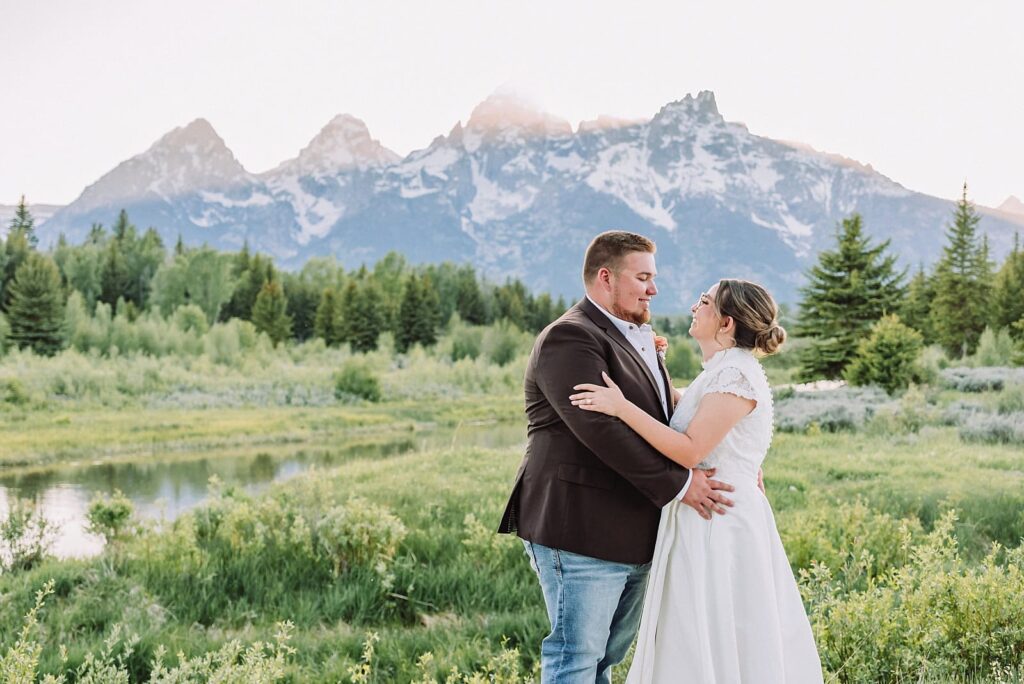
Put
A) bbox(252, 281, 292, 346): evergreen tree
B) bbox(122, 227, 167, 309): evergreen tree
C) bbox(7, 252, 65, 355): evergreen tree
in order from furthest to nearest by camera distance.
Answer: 1. bbox(122, 227, 167, 309): evergreen tree
2. bbox(252, 281, 292, 346): evergreen tree
3. bbox(7, 252, 65, 355): evergreen tree

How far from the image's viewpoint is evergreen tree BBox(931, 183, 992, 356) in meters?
32.3

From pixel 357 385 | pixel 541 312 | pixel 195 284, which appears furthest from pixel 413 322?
pixel 357 385

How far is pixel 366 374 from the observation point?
36781mm

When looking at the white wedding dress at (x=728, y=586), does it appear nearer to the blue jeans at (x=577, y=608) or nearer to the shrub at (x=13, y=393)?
the blue jeans at (x=577, y=608)

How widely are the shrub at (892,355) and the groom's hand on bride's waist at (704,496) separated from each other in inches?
757

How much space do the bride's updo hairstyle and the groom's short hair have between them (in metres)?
0.36

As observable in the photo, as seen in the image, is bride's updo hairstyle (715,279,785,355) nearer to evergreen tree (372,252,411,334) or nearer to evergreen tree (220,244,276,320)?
evergreen tree (372,252,411,334)

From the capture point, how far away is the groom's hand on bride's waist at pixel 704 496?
3012 millimetres

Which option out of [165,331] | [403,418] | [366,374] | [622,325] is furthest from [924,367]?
[165,331]

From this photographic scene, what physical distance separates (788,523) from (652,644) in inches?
207

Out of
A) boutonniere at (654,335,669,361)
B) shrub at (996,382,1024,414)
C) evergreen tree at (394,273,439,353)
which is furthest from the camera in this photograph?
evergreen tree at (394,273,439,353)

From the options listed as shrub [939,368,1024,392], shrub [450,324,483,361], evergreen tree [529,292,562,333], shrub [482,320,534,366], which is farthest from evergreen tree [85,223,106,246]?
shrub [939,368,1024,392]

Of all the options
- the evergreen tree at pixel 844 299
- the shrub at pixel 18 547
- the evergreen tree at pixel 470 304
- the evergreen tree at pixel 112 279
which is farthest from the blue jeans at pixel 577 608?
the evergreen tree at pixel 470 304

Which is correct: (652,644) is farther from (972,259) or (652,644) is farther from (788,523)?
(972,259)
